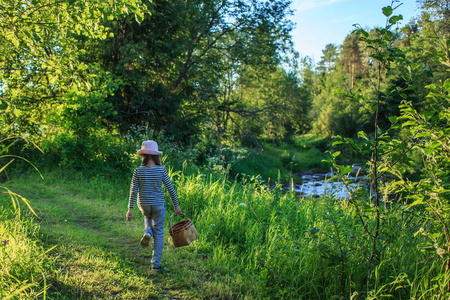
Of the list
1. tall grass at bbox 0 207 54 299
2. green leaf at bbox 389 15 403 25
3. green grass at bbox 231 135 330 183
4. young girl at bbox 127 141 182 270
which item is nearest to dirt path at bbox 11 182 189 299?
tall grass at bbox 0 207 54 299

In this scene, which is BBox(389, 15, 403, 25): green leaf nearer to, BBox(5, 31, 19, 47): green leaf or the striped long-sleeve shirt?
the striped long-sleeve shirt

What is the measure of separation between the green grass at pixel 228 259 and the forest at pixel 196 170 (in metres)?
0.03

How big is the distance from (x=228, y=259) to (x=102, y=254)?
172 centimetres

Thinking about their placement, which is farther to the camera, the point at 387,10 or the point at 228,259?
the point at 228,259

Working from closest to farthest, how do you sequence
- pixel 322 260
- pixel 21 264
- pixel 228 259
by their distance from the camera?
pixel 21 264 < pixel 322 260 < pixel 228 259

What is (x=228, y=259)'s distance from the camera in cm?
462

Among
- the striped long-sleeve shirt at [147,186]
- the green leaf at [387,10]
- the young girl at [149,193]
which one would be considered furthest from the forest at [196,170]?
the striped long-sleeve shirt at [147,186]

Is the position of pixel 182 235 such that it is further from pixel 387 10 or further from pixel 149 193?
pixel 387 10

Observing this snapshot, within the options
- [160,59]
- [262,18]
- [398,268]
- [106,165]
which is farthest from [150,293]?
[262,18]

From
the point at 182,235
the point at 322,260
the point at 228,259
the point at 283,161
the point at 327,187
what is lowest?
the point at 283,161

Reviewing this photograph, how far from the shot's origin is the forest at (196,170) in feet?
10.4

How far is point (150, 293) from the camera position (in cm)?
364

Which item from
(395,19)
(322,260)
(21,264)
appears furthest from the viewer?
(322,260)

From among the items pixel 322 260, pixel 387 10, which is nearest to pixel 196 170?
pixel 322 260
